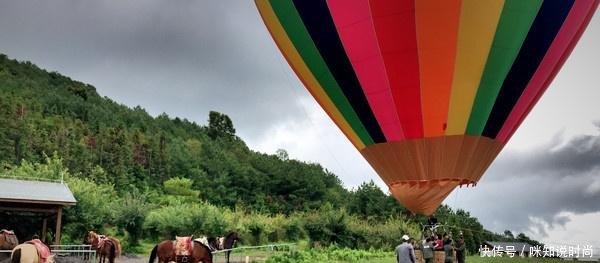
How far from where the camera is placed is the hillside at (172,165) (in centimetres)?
5438

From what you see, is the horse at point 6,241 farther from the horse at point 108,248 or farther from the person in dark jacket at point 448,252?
the person in dark jacket at point 448,252

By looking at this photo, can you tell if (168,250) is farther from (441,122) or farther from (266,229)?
(266,229)

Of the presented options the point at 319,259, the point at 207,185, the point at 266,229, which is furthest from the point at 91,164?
the point at 319,259

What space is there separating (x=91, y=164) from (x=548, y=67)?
82.7 m

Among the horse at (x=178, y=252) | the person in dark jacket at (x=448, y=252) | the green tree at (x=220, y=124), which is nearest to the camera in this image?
the person in dark jacket at (x=448, y=252)

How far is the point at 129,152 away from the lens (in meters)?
97.0

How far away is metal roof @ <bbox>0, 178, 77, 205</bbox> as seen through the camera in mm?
23750

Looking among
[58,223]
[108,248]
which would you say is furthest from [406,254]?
[58,223]

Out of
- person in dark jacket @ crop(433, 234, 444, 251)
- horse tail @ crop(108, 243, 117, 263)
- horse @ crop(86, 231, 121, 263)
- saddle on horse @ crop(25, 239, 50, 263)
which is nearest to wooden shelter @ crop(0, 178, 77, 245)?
horse @ crop(86, 231, 121, 263)

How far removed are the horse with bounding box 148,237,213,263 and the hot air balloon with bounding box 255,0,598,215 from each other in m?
5.28

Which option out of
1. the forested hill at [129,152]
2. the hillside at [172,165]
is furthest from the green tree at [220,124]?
the forested hill at [129,152]

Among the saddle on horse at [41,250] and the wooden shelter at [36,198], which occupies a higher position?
the wooden shelter at [36,198]

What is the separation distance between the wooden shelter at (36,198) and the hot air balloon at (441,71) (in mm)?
15765

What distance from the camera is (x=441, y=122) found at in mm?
13094
